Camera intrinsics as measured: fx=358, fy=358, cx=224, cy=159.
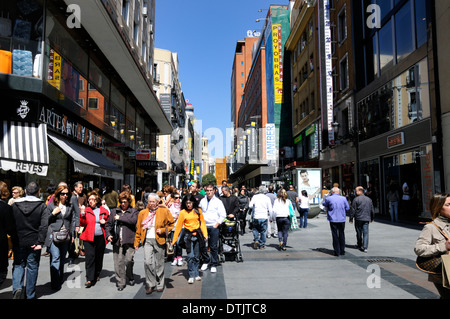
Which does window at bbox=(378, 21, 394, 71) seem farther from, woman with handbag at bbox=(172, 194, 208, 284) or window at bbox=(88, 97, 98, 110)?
woman with handbag at bbox=(172, 194, 208, 284)

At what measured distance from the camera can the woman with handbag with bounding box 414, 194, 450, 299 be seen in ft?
12.4

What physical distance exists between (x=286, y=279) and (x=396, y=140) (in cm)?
1399

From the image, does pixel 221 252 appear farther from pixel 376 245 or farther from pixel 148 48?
pixel 148 48

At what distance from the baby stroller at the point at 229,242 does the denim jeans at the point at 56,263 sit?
146 inches

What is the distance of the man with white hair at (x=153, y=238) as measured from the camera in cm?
629

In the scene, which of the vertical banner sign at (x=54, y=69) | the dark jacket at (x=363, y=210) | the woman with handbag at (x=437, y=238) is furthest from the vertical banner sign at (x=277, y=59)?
the woman with handbag at (x=437, y=238)

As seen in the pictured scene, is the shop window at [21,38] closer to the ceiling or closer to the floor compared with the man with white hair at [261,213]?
closer to the ceiling

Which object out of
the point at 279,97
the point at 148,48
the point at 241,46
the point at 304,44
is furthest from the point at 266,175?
the point at 241,46

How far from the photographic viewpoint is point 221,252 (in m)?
8.98

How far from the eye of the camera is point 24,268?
217 inches

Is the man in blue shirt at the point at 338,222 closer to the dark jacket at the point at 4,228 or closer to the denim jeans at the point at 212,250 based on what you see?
the denim jeans at the point at 212,250

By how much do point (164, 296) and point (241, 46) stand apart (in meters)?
112

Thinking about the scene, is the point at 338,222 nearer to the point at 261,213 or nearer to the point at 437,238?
the point at 261,213

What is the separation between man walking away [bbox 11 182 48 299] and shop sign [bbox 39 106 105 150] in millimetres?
5981
